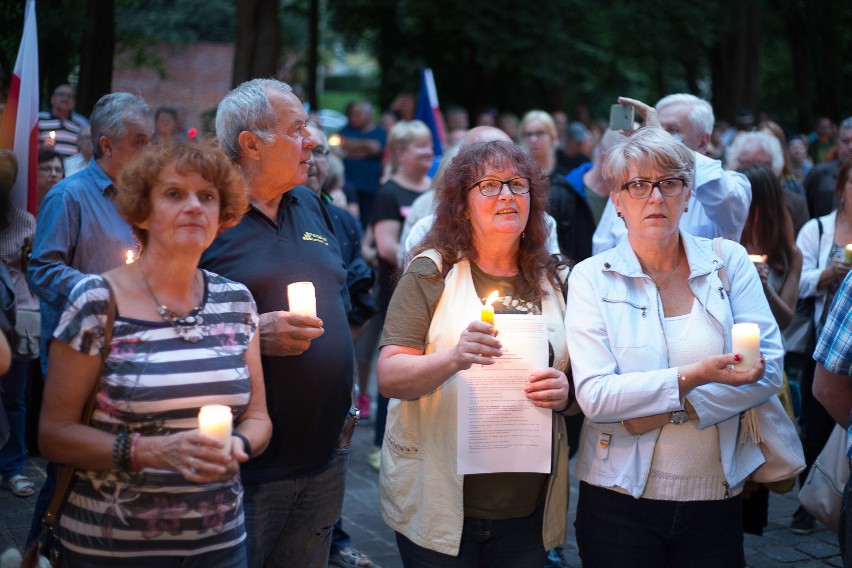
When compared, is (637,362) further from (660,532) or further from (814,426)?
(814,426)

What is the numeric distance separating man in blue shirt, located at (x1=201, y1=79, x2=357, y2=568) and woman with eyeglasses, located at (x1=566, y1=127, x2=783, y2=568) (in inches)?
33.4

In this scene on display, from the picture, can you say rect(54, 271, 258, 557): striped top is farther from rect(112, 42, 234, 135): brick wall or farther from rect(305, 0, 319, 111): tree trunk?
rect(112, 42, 234, 135): brick wall

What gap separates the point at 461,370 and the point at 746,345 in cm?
88

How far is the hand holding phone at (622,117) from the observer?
5156 millimetres

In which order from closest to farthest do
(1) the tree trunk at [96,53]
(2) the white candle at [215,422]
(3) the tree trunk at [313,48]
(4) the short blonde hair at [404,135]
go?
1. (2) the white candle at [215,422]
2. (4) the short blonde hair at [404,135]
3. (1) the tree trunk at [96,53]
4. (3) the tree trunk at [313,48]

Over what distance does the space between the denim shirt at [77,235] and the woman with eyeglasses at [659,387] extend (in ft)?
7.23

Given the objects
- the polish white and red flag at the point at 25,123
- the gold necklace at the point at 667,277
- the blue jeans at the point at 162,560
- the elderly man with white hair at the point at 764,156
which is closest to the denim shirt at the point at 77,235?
the polish white and red flag at the point at 25,123

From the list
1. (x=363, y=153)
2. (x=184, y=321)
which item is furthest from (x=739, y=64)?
(x=184, y=321)

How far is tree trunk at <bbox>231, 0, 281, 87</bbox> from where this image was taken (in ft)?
42.2

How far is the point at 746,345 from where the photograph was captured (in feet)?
10.3

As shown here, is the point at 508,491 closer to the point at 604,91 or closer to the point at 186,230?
the point at 186,230

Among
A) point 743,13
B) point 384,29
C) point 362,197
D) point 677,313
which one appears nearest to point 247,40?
point 362,197

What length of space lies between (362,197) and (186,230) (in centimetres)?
917

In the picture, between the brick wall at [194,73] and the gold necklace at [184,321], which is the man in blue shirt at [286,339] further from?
the brick wall at [194,73]
